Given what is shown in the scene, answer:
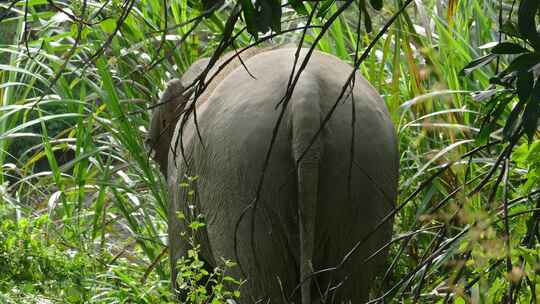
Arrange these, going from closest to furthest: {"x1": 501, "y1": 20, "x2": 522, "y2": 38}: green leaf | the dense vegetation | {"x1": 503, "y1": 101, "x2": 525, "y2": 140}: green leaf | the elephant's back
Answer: {"x1": 503, "y1": 101, "x2": 525, "y2": 140}: green leaf
{"x1": 501, "y1": 20, "x2": 522, "y2": 38}: green leaf
the elephant's back
the dense vegetation

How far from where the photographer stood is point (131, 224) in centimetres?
515

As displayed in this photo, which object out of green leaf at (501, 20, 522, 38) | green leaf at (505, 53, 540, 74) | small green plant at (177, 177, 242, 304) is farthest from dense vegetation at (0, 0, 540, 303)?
green leaf at (505, 53, 540, 74)

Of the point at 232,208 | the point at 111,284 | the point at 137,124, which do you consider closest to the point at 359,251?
the point at 232,208

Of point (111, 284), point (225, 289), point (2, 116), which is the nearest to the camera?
point (225, 289)

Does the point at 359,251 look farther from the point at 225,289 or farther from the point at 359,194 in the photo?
the point at 225,289

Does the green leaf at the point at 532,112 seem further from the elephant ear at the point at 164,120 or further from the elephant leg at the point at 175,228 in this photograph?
the elephant ear at the point at 164,120

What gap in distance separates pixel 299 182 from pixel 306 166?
0.17ft

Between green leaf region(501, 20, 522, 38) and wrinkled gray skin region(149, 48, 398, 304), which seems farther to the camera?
wrinkled gray skin region(149, 48, 398, 304)

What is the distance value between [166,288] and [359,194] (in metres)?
1.79

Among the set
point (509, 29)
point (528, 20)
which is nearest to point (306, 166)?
point (509, 29)

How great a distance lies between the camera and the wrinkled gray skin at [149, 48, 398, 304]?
10.00ft

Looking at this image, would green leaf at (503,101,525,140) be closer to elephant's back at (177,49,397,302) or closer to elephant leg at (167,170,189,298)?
elephant's back at (177,49,397,302)

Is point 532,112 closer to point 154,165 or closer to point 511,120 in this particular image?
point 511,120

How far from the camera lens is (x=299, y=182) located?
118 inches
